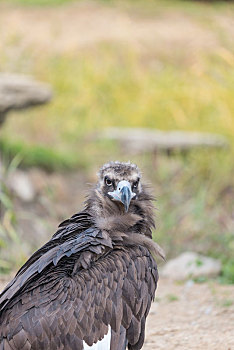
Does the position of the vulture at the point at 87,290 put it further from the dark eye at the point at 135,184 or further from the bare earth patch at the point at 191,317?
the bare earth patch at the point at 191,317

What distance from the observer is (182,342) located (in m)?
4.40

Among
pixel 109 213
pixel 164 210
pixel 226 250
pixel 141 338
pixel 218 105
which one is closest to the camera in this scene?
pixel 141 338

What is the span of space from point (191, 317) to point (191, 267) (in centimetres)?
107

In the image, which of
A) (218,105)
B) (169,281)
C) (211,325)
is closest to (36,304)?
(211,325)

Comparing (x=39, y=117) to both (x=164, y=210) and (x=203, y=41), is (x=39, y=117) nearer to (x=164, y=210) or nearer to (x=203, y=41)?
(x=164, y=210)

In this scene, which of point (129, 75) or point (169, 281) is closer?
point (169, 281)

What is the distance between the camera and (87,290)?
348 cm

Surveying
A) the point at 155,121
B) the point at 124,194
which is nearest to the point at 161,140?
the point at 155,121

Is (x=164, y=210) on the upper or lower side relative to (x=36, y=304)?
upper

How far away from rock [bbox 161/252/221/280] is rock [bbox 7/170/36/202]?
2431 mm

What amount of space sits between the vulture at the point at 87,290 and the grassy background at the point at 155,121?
2294 millimetres

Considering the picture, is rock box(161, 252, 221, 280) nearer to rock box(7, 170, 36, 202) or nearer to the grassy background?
the grassy background

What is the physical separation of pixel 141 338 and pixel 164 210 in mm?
3609

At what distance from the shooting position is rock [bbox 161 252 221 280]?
19.6 ft
